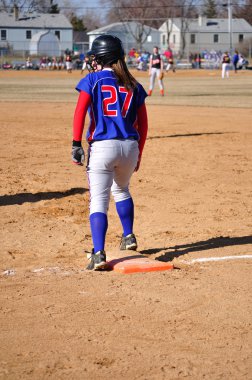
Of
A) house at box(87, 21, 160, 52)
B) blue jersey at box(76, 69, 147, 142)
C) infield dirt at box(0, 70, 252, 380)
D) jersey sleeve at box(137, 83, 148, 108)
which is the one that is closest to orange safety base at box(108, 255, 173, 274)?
infield dirt at box(0, 70, 252, 380)

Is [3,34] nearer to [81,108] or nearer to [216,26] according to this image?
[216,26]

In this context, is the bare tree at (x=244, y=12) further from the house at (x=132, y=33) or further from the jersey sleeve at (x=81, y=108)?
the jersey sleeve at (x=81, y=108)

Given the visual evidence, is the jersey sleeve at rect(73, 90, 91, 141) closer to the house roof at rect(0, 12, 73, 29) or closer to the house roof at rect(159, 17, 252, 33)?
the house roof at rect(0, 12, 73, 29)

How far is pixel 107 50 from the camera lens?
6.16 metres

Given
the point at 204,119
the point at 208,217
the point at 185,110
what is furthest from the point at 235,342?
the point at 185,110

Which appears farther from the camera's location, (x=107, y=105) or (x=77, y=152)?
(x=77, y=152)

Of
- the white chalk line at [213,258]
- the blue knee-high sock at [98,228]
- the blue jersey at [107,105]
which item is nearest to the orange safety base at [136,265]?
the blue knee-high sock at [98,228]

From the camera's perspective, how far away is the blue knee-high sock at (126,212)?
22.4ft

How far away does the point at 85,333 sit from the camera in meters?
4.77

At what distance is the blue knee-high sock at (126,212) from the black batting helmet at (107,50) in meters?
1.34

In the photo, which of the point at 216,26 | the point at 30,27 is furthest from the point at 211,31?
the point at 30,27

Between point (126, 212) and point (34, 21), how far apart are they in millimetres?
88572

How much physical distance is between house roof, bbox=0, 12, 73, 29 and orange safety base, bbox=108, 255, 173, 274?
284 ft

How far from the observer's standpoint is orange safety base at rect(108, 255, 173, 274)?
628cm
